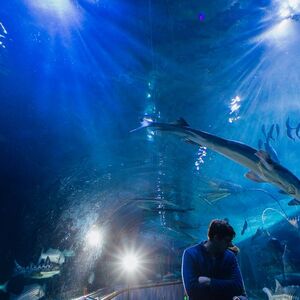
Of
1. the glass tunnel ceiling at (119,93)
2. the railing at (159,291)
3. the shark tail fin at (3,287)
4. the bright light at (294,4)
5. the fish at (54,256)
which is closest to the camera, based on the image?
the glass tunnel ceiling at (119,93)

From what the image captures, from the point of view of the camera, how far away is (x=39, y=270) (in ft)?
33.3

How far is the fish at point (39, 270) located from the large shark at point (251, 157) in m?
7.01

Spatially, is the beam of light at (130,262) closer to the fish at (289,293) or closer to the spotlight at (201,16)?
the fish at (289,293)

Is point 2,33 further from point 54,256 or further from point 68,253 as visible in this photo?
point 68,253

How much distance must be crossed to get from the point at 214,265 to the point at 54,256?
1007 centimetres

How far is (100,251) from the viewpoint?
18.0 meters

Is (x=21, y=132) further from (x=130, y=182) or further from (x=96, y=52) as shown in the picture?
(x=130, y=182)

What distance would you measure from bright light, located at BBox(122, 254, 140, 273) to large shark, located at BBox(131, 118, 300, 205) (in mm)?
20297

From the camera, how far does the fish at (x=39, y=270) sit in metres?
8.94

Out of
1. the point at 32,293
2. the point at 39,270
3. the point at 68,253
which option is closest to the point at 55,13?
the point at 39,270

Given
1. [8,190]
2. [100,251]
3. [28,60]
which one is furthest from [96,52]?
[100,251]

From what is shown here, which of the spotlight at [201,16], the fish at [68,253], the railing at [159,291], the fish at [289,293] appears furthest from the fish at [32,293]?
the fish at [289,293]

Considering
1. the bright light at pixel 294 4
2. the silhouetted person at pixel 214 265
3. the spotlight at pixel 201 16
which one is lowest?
the silhouetted person at pixel 214 265

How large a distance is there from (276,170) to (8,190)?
7.37 m
